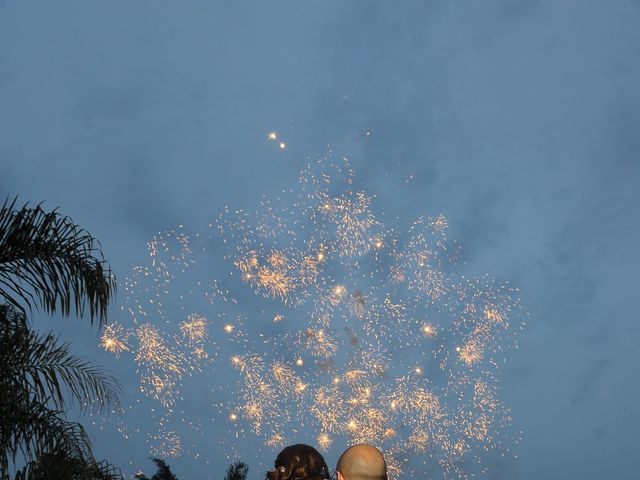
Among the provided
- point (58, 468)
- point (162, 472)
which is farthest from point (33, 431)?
point (162, 472)

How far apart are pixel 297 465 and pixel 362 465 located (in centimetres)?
122

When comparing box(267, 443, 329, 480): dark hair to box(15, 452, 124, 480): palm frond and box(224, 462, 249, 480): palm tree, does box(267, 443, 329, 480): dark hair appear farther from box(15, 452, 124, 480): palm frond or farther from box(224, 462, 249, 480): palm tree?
box(224, 462, 249, 480): palm tree

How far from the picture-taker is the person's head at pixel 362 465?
14.1ft

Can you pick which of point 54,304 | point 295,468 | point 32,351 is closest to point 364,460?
point 295,468

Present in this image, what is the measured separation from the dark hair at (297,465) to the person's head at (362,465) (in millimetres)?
1023

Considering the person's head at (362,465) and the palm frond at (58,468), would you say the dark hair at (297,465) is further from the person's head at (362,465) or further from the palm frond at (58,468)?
the palm frond at (58,468)

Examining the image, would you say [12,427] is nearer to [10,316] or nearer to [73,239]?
[10,316]

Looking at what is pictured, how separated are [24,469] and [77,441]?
26.5 inches

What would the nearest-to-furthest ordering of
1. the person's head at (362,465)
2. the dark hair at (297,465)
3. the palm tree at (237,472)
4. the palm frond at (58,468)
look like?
the person's head at (362,465) → the dark hair at (297,465) → the palm frond at (58,468) → the palm tree at (237,472)

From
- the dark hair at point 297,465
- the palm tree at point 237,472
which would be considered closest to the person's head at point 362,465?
the dark hair at point 297,465

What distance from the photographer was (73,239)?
8445 millimetres

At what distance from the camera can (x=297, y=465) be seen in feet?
17.7

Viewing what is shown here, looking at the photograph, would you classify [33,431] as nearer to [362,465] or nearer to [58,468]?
[58,468]

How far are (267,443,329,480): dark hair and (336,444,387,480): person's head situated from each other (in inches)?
Answer: 40.3
